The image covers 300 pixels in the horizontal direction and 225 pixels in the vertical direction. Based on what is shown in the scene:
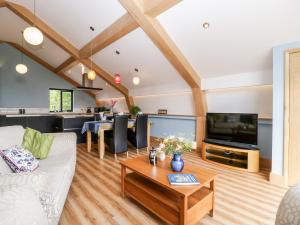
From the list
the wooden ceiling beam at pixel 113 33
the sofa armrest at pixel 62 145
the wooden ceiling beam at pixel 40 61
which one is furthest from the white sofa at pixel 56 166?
the wooden ceiling beam at pixel 40 61

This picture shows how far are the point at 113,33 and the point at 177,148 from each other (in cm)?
285

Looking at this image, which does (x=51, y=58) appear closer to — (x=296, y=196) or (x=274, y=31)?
(x=274, y=31)

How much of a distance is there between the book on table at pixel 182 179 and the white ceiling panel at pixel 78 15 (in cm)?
298

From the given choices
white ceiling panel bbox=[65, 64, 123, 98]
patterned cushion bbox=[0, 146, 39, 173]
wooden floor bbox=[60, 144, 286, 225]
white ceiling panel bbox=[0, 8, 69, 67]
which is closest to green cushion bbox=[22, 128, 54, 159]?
patterned cushion bbox=[0, 146, 39, 173]

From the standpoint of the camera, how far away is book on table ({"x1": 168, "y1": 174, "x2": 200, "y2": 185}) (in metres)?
1.57

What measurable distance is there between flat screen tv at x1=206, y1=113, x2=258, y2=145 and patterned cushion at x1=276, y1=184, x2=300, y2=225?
217 centimetres

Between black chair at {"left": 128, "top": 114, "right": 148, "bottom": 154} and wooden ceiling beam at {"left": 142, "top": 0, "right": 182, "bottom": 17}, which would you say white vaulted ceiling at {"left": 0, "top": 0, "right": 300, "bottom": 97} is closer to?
wooden ceiling beam at {"left": 142, "top": 0, "right": 182, "bottom": 17}

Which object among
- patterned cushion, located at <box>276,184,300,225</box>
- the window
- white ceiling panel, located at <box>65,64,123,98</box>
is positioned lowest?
patterned cushion, located at <box>276,184,300,225</box>

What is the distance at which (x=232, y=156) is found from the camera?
10.8 feet

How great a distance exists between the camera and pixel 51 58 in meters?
6.41

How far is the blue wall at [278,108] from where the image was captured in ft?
8.07

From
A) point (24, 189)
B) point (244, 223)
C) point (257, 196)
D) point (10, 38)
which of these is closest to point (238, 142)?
point (257, 196)

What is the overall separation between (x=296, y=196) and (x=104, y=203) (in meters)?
1.88

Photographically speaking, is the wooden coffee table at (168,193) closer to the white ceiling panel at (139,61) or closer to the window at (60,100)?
the white ceiling panel at (139,61)
